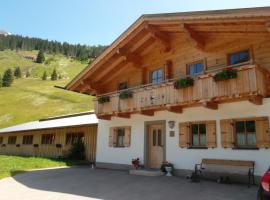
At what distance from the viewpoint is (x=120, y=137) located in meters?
17.5

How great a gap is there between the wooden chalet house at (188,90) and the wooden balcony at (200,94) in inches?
1.6

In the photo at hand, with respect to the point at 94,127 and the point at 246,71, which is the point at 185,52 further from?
the point at 94,127

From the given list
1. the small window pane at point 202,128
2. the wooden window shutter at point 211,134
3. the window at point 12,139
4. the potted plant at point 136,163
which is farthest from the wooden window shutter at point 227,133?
the window at point 12,139

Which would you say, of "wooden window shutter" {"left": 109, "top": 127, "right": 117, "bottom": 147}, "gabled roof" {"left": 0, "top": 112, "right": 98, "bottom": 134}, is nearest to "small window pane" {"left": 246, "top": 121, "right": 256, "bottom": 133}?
"wooden window shutter" {"left": 109, "top": 127, "right": 117, "bottom": 147}

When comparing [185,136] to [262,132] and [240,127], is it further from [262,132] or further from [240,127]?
[262,132]

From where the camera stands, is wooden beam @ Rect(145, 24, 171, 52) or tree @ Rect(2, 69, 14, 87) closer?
wooden beam @ Rect(145, 24, 171, 52)

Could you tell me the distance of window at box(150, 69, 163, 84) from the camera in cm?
1601

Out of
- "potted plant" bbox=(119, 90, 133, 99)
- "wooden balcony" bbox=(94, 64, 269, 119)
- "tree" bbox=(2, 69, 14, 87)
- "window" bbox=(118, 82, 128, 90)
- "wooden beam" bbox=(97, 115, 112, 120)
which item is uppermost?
"tree" bbox=(2, 69, 14, 87)

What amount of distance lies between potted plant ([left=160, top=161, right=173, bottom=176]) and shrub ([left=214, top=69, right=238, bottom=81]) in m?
5.00

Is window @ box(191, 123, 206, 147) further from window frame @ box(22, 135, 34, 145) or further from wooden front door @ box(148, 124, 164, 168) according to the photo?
window frame @ box(22, 135, 34, 145)

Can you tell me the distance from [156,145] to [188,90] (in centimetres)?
429

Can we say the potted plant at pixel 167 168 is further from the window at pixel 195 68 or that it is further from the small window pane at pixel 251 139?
the window at pixel 195 68

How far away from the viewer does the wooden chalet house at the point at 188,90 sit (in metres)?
11.1

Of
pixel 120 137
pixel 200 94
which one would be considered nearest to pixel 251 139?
pixel 200 94
